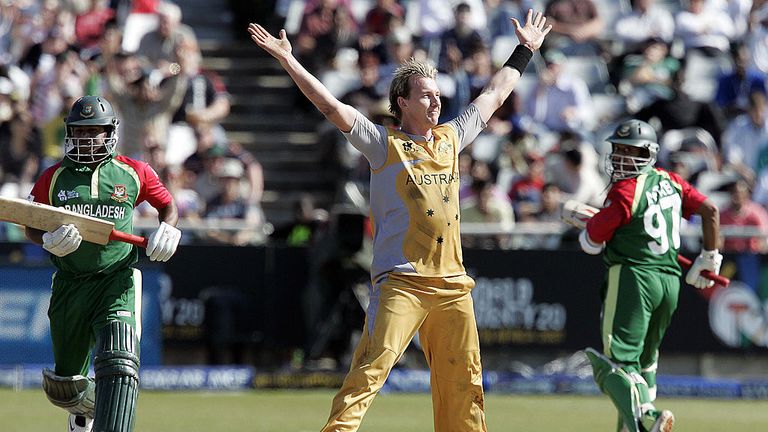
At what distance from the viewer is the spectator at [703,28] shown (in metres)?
18.5

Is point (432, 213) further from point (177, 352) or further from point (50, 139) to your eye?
point (50, 139)

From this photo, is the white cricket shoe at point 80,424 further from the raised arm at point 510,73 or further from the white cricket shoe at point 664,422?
the white cricket shoe at point 664,422

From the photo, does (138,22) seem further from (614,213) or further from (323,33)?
(614,213)

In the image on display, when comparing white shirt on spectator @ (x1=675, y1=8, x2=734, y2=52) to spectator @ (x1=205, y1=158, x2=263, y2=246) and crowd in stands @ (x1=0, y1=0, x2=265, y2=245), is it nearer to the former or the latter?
crowd in stands @ (x1=0, y1=0, x2=265, y2=245)

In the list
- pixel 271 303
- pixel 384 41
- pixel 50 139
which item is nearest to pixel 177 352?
pixel 271 303

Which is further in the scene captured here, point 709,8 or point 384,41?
point 709,8

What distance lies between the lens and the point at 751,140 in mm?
16938

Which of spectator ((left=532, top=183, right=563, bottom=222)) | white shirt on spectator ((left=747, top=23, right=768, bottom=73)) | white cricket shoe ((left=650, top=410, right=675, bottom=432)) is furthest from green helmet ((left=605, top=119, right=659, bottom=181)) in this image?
white shirt on spectator ((left=747, top=23, right=768, bottom=73))

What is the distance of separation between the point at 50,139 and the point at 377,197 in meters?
9.90

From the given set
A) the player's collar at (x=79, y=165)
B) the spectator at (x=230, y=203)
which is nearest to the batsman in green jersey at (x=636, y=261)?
the player's collar at (x=79, y=165)

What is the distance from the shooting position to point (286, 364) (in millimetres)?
14711

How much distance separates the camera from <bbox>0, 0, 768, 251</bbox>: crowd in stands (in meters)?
15.8

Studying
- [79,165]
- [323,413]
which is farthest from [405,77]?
[323,413]

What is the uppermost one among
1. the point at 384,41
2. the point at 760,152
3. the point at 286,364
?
the point at 384,41
